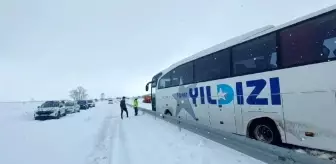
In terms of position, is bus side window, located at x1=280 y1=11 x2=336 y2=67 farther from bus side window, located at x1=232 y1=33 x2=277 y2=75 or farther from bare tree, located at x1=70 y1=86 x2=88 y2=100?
bare tree, located at x1=70 y1=86 x2=88 y2=100

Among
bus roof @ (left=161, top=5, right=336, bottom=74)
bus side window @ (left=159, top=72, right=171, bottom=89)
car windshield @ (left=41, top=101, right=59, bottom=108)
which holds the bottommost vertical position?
car windshield @ (left=41, top=101, right=59, bottom=108)

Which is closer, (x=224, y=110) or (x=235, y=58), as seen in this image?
(x=235, y=58)

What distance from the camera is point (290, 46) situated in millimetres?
6434

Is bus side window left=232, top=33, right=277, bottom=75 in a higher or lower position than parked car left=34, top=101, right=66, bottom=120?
higher

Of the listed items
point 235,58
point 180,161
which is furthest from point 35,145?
point 235,58

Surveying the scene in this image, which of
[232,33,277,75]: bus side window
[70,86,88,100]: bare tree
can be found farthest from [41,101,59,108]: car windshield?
[70,86,88,100]: bare tree

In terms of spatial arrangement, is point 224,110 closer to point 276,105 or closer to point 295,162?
point 276,105

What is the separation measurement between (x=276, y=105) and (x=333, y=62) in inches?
72.9

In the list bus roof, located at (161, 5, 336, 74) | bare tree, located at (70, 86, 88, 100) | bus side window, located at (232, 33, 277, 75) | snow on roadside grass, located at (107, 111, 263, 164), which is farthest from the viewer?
bare tree, located at (70, 86, 88, 100)

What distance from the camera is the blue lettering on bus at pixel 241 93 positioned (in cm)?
685

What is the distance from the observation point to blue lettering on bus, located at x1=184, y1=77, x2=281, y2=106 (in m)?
6.85

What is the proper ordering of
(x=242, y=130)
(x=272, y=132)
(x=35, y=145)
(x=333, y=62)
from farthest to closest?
(x=35, y=145)
(x=242, y=130)
(x=272, y=132)
(x=333, y=62)

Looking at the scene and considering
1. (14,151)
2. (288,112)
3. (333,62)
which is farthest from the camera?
(14,151)

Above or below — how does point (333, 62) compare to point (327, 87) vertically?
above
